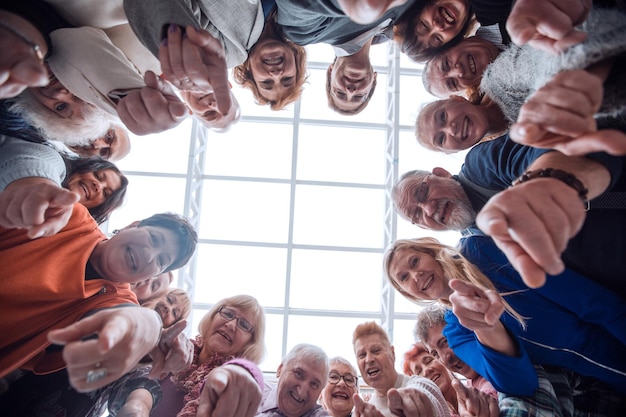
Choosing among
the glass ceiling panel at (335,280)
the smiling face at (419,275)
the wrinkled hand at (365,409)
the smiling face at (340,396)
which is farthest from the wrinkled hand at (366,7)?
the glass ceiling panel at (335,280)

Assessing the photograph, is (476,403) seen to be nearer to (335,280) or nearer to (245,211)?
(335,280)

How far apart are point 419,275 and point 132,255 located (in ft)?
4.99

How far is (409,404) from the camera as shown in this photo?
1.83m

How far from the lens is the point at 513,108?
5.59 ft

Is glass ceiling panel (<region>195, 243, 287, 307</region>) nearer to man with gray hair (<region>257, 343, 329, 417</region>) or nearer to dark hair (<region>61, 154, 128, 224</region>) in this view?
dark hair (<region>61, 154, 128, 224</region>)

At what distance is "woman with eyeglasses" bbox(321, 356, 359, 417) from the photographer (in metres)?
2.77

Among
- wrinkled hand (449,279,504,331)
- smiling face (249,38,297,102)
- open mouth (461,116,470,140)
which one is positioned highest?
smiling face (249,38,297,102)

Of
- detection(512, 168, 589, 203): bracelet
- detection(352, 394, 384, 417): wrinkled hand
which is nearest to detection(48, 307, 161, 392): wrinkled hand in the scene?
detection(352, 394, 384, 417): wrinkled hand

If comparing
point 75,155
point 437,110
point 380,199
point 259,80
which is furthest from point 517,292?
point 380,199

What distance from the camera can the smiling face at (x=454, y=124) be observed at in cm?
244

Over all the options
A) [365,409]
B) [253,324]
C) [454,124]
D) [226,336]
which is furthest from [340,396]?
[454,124]

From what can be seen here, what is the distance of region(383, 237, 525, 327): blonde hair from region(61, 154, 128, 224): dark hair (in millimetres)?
1786

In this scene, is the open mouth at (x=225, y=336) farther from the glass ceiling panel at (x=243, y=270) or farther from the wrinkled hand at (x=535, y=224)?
the glass ceiling panel at (x=243, y=270)

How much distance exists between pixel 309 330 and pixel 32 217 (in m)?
5.51
